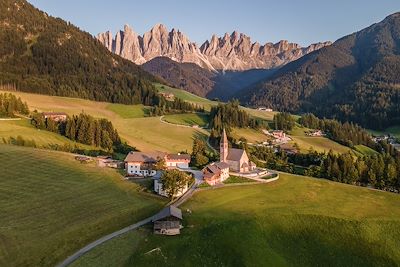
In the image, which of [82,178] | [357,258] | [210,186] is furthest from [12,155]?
[357,258]

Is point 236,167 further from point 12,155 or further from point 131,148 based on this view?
point 12,155

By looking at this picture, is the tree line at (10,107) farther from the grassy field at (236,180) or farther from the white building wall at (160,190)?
the grassy field at (236,180)

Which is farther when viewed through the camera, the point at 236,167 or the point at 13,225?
the point at 236,167

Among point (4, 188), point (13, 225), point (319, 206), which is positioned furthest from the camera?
point (319, 206)

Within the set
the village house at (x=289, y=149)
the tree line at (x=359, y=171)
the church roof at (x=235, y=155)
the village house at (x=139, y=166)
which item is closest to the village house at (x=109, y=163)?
the village house at (x=139, y=166)

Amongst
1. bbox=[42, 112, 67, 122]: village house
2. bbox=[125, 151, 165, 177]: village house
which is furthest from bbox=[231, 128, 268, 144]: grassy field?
bbox=[125, 151, 165, 177]: village house

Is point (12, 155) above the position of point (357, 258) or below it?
above

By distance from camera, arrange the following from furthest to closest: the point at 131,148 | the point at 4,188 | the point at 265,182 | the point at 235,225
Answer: the point at 131,148 < the point at 265,182 < the point at 4,188 < the point at 235,225
